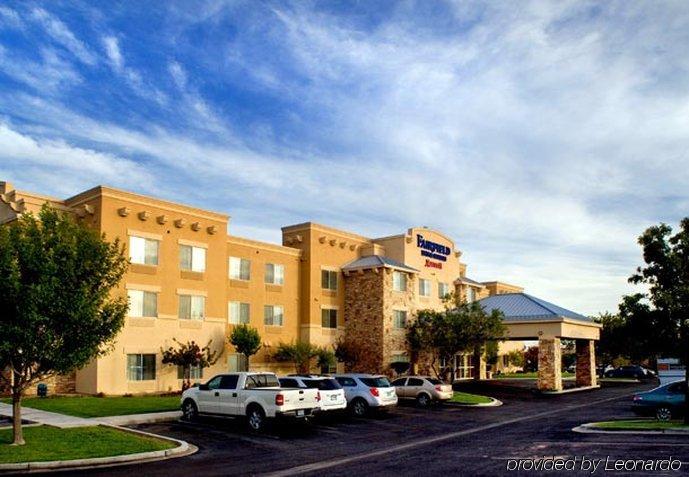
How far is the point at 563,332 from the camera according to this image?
44.0 m

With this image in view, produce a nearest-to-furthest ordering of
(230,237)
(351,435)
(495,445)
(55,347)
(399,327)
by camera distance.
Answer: (55,347), (495,445), (351,435), (230,237), (399,327)

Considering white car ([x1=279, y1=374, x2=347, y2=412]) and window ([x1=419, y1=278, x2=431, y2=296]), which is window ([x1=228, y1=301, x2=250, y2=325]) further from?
white car ([x1=279, y1=374, x2=347, y2=412])

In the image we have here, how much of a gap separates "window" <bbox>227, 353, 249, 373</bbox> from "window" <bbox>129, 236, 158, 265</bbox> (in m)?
7.86

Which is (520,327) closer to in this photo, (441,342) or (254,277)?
(441,342)

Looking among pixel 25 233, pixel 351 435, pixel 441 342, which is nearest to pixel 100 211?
pixel 25 233

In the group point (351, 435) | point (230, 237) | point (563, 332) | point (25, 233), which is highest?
point (230, 237)

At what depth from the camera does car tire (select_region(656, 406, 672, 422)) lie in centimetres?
2359

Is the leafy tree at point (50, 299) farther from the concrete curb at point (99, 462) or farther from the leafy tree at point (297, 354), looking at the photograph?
the leafy tree at point (297, 354)

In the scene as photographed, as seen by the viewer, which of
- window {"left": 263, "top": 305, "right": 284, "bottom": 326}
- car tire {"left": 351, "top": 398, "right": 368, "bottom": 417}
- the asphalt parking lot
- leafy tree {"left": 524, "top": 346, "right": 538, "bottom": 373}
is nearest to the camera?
the asphalt parking lot

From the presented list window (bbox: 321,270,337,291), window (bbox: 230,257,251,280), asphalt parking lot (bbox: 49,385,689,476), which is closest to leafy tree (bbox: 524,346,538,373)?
window (bbox: 321,270,337,291)

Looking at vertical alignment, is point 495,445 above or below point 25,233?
below

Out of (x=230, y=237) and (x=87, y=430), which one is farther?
(x=230, y=237)

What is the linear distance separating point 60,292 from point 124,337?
56.2ft

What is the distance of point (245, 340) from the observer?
38812 millimetres
